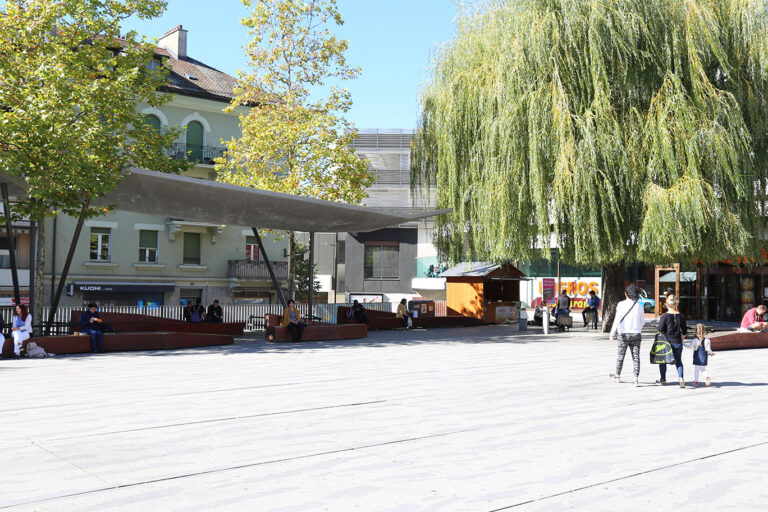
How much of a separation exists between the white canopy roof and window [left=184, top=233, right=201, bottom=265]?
1830 cm

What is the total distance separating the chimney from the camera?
140ft

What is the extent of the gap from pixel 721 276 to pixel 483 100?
1645 cm

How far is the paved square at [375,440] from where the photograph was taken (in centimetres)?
537

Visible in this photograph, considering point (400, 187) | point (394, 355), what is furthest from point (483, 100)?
point (400, 187)

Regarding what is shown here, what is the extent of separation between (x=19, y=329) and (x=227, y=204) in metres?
5.61

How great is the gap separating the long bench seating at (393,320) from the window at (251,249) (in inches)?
560

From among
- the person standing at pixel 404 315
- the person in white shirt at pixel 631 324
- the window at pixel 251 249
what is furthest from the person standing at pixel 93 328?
the window at pixel 251 249

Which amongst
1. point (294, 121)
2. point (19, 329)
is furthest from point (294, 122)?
point (19, 329)

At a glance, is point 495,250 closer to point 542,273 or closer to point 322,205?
point 322,205

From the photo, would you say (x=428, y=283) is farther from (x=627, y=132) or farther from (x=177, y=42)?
(x=627, y=132)

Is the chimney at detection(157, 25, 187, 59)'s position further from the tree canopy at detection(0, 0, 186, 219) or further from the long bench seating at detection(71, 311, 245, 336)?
the long bench seating at detection(71, 311, 245, 336)

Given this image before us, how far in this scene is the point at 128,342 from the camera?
17.9 meters

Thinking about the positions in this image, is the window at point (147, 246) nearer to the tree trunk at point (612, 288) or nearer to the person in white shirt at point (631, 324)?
the tree trunk at point (612, 288)

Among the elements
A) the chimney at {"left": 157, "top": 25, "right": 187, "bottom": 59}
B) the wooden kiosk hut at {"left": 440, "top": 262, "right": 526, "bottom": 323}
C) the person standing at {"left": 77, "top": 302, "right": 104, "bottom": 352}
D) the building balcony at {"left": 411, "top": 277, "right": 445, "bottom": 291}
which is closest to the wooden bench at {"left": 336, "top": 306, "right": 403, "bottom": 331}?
the wooden kiosk hut at {"left": 440, "top": 262, "right": 526, "bottom": 323}
